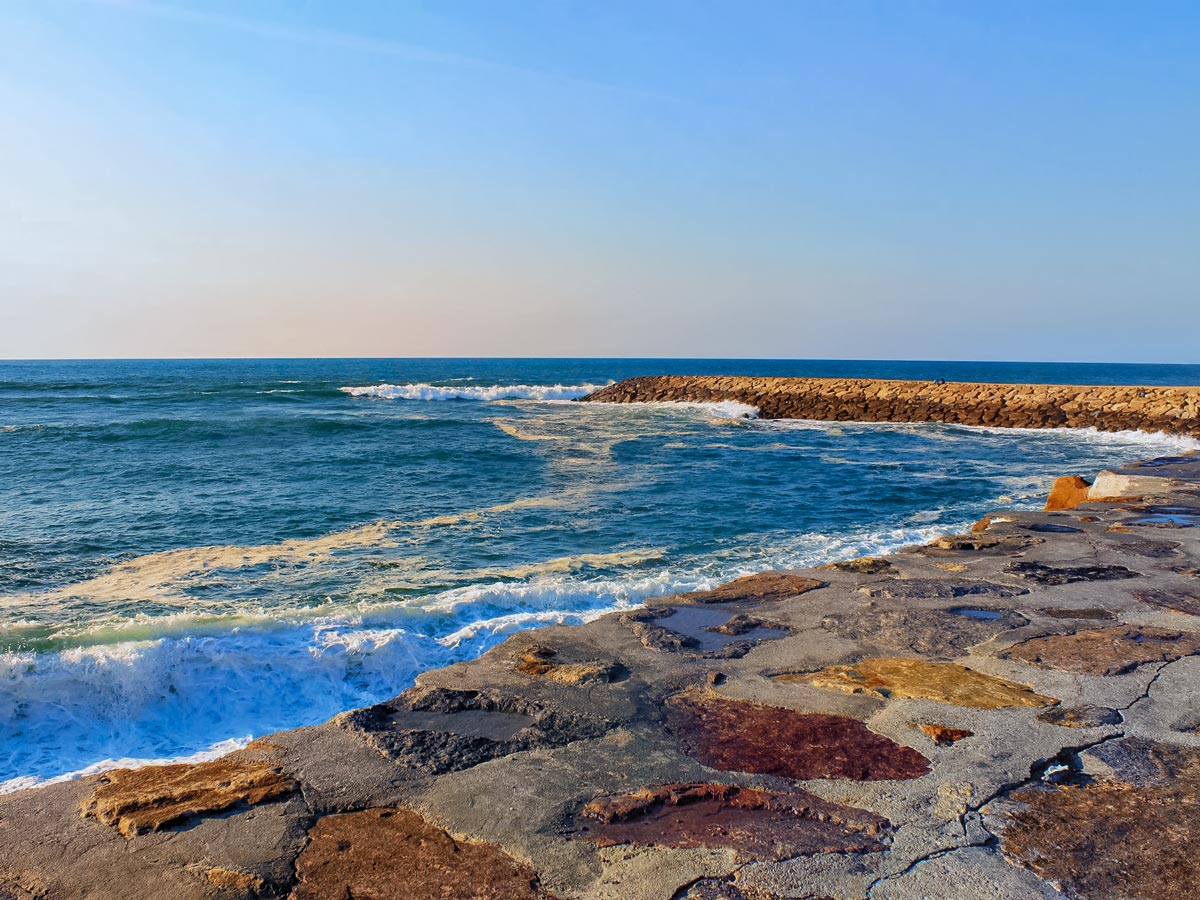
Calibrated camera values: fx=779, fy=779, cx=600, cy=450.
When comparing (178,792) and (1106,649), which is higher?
(1106,649)

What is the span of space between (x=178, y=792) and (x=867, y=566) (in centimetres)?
614

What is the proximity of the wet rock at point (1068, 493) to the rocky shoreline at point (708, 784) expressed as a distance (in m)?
7.17

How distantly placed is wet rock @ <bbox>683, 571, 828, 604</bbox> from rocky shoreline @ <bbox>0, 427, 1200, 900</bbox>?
1.08 meters

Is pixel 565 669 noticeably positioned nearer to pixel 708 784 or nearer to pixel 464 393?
pixel 708 784

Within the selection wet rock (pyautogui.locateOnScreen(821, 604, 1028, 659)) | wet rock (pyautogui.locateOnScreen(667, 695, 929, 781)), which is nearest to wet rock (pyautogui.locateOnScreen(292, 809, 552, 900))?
wet rock (pyautogui.locateOnScreen(667, 695, 929, 781))

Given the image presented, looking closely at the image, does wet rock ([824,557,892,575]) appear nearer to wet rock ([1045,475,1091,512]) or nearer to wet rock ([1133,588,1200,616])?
wet rock ([1133,588,1200,616])

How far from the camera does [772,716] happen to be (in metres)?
4.06

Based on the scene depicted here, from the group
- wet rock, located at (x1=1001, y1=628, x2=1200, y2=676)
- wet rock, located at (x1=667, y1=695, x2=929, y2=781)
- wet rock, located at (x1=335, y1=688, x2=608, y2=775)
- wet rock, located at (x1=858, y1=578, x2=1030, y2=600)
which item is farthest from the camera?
wet rock, located at (x1=858, y1=578, x2=1030, y2=600)

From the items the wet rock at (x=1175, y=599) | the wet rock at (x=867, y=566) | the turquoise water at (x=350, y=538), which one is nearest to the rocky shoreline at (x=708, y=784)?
the wet rock at (x=1175, y=599)

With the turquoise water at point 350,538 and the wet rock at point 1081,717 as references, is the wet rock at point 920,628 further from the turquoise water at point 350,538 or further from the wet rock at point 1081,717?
the turquoise water at point 350,538

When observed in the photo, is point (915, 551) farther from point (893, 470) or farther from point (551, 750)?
point (893, 470)

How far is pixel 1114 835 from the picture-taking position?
9.34 ft

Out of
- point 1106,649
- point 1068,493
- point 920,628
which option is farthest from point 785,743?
point 1068,493

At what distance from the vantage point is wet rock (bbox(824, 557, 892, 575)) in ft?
24.4
